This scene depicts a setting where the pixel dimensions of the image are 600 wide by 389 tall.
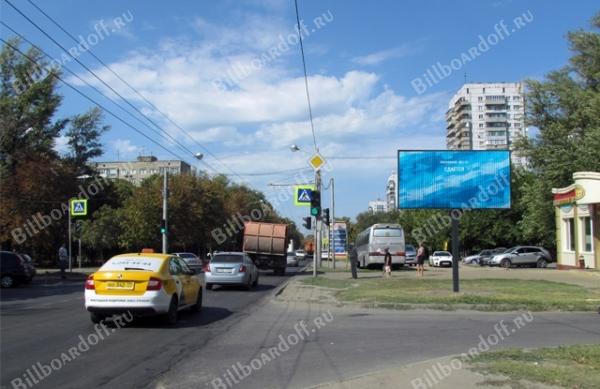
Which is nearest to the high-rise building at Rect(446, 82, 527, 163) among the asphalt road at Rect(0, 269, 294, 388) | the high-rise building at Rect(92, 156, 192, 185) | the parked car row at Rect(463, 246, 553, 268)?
the high-rise building at Rect(92, 156, 192, 185)

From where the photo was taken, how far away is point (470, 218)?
67688 mm

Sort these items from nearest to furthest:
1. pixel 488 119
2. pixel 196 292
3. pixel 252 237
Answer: pixel 196 292
pixel 252 237
pixel 488 119

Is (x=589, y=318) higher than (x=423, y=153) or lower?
lower

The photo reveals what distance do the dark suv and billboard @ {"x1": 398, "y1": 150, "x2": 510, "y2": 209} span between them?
18.1 metres

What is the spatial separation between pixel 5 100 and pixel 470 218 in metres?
46.5

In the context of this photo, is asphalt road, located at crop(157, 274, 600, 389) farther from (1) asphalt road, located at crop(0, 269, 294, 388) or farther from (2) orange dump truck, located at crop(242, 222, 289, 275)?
(2) orange dump truck, located at crop(242, 222, 289, 275)

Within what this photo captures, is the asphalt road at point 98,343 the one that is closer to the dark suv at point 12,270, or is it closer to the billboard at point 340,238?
the dark suv at point 12,270

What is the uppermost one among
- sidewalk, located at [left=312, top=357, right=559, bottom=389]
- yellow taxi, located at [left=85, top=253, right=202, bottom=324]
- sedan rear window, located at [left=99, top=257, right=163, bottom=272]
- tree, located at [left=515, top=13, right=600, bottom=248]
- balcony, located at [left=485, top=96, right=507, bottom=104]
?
balcony, located at [left=485, top=96, right=507, bottom=104]

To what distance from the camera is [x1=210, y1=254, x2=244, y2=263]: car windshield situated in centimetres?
2424

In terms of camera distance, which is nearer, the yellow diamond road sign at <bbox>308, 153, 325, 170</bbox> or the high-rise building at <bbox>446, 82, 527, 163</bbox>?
the yellow diamond road sign at <bbox>308, 153, 325, 170</bbox>

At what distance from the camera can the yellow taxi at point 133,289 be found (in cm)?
1267

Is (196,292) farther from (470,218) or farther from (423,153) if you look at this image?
(470,218)

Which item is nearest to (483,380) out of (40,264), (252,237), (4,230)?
(252,237)

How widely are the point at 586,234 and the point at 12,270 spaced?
31536 millimetres
